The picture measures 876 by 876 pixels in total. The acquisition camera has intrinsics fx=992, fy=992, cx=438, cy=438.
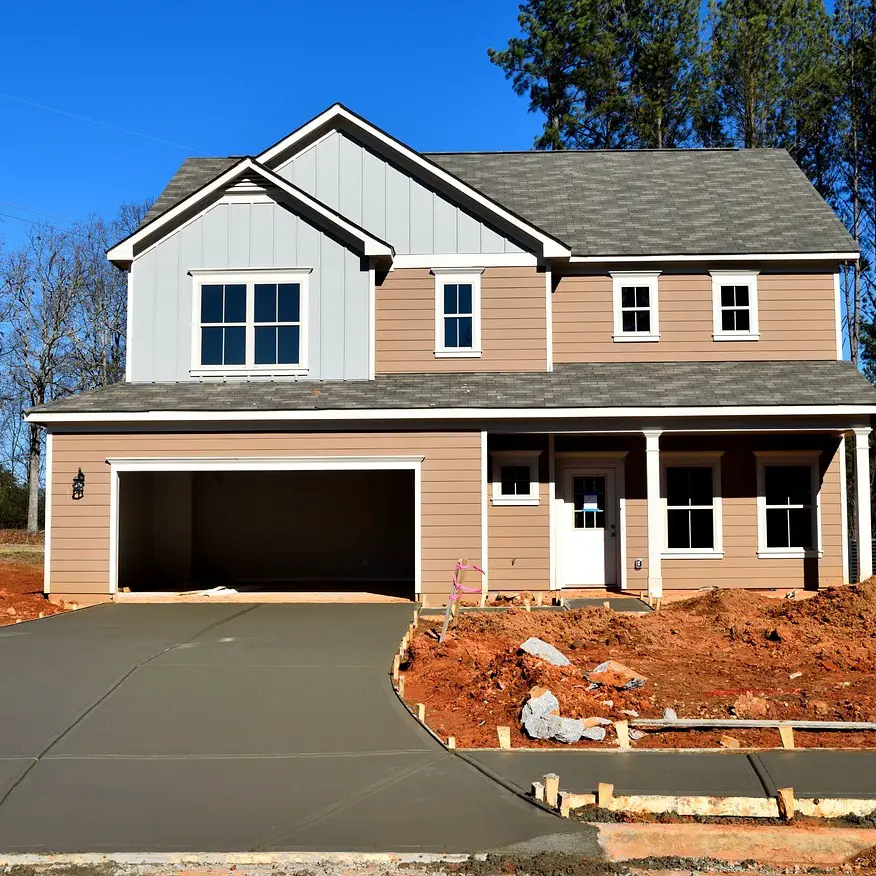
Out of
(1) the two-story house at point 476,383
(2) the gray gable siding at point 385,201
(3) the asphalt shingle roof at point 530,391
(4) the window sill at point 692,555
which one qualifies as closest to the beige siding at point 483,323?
(1) the two-story house at point 476,383

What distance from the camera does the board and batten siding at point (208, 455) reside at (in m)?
16.0

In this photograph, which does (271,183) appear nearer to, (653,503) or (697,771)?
(653,503)

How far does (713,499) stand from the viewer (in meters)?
17.7

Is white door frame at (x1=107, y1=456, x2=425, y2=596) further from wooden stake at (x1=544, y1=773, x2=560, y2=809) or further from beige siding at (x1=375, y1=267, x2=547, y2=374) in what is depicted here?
wooden stake at (x1=544, y1=773, x2=560, y2=809)

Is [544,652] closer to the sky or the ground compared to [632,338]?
closer to the ground

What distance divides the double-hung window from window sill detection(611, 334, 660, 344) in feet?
9.41

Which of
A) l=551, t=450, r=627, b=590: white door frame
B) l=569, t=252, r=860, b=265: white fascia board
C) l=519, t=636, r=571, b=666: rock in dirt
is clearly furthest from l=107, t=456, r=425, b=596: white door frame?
l=519, t=636, r=571, b=666: rock in dirt

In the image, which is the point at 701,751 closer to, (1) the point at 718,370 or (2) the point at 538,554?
(2) the point at 538,554

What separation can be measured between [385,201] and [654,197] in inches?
234

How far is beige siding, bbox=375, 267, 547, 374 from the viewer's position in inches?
701

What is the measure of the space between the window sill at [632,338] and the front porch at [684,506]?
6.23ft

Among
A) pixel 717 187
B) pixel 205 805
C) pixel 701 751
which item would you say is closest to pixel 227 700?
pixel 205 805

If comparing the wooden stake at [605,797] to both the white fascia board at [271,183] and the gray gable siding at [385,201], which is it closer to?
the white fascia board at [271,183]

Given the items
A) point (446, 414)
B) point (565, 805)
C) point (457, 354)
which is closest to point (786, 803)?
point (565, 805)
